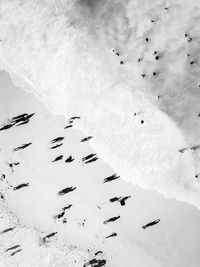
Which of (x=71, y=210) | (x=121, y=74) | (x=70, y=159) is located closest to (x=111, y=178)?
(x=70, y=159)

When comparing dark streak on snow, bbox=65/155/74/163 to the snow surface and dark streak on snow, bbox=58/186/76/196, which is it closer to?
the snow surface

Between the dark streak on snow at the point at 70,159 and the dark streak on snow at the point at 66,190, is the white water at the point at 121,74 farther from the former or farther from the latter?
the dark streak on snow at the point at 66,190

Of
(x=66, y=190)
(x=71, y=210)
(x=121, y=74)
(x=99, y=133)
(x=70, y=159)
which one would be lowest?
(x=71, y=210)

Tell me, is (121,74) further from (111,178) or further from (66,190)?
(66,190)

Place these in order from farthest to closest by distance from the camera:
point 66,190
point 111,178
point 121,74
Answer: point 66,190 → point 121,74 → point 111,178

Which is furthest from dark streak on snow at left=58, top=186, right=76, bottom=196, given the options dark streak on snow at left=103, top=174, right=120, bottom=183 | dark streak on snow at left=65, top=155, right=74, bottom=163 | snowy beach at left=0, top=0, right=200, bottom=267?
dark streak on snow at left=103, top=174, right=120, bottom=183

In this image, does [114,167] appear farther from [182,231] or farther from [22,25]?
[22,25]
